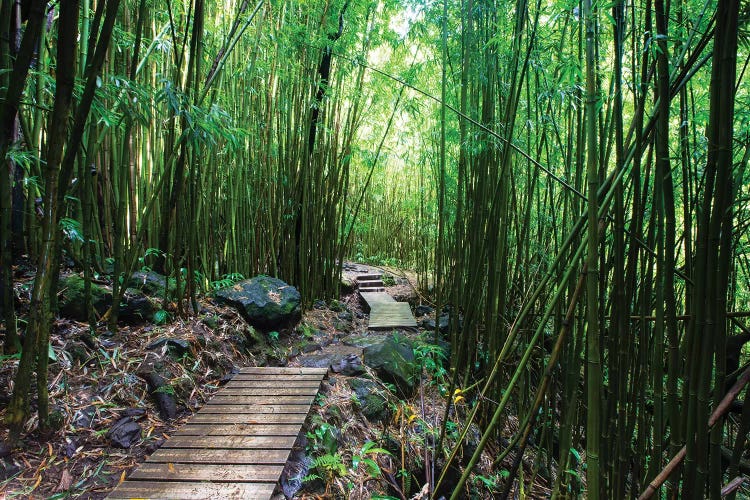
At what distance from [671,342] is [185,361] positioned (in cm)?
213

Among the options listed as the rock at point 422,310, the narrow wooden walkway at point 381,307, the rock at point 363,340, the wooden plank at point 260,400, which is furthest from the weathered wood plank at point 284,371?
the rock at point 422,310

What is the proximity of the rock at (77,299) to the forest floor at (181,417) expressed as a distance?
7 centimetres

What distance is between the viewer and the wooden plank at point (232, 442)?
1498mm

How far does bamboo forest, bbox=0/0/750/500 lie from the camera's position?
2.87 feet

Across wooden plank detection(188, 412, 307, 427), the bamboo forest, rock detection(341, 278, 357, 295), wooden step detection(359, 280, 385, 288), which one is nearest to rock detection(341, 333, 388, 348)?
the bamboo forest

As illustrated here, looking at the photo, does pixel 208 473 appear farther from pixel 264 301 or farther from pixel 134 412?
pixel 264 301

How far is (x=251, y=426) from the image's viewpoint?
166 centimetres

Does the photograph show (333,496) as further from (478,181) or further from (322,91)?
(322,91)

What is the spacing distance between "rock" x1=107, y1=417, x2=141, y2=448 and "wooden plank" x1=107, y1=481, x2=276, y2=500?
32cm

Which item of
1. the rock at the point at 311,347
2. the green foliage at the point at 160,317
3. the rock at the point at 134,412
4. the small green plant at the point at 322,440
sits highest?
the green foliage at the point at 160,317

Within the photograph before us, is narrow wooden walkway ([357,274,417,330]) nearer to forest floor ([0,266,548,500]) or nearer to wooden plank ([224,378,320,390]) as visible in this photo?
forest floor ([0,266,548,500])

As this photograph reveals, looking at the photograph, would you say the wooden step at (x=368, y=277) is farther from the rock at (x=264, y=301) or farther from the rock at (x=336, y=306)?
the rock at (x=264, y=301)

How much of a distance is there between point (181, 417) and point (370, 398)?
985mm

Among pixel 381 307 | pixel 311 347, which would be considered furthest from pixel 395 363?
pixel 381 307
